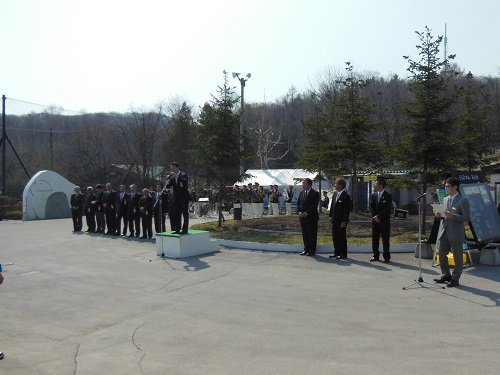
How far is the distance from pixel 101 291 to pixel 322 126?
17.2 m

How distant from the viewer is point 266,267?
11938mm

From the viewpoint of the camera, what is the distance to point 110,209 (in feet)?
64.4

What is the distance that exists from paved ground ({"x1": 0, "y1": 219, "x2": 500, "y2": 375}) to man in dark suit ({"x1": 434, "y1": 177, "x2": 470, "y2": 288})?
402 mm

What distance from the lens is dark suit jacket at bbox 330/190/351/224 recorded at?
12812 mm

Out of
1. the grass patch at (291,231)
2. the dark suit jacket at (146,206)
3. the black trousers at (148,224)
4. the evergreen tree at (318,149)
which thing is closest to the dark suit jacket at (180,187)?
the grass patch at (291,231)

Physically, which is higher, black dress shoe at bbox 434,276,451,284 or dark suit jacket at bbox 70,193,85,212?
dark suit jacket at bbox 70,193,85,212

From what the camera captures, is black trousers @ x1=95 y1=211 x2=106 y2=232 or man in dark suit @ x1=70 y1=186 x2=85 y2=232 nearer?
black trousers @ x1=95 y1=211 x2=106 y2=232

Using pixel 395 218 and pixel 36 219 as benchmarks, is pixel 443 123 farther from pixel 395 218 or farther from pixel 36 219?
pixel 36 219

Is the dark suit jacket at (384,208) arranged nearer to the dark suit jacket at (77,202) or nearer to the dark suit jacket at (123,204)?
the dark suit jacket at (123,204)

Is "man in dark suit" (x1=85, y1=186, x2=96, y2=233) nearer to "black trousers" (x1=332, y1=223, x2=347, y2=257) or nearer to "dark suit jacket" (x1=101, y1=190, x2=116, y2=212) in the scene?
"dark suit jacket" (x1=101, y1=190, x2=116, y2=212)

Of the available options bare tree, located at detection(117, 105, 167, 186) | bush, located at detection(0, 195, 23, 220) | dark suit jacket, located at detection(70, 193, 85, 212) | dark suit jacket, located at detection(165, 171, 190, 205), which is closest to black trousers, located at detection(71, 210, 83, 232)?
dark suit jacket, located at detection(70, 193, 85, 212)

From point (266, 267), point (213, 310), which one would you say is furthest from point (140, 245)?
point (213, 310)

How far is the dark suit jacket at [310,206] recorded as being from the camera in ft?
44.0

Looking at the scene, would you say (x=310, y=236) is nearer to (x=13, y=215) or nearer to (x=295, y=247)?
(x=295, y=247)
